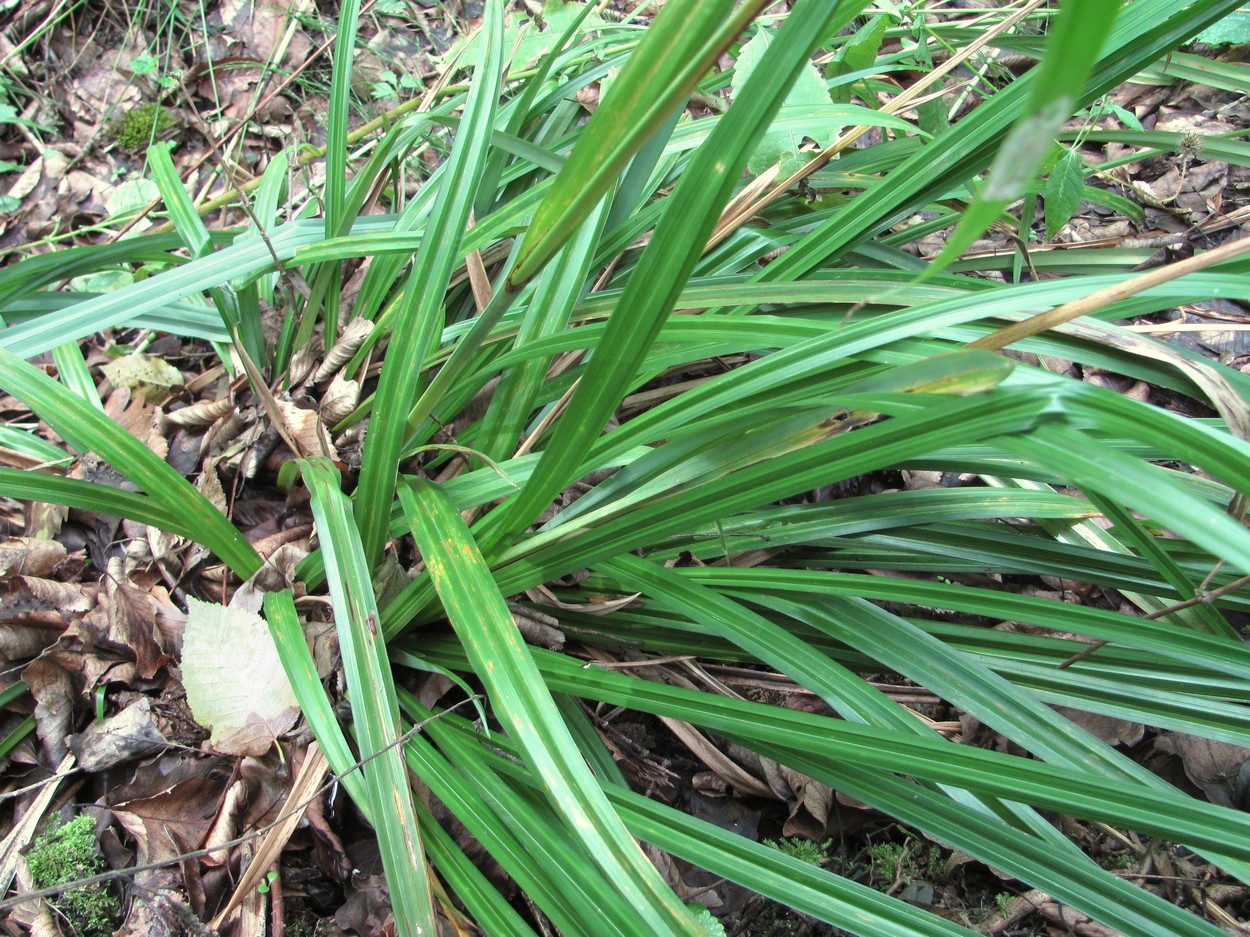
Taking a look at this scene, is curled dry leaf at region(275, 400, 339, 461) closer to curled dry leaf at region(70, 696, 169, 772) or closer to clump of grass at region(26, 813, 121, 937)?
curled dry leaf at region(70, 696, 169, 772)

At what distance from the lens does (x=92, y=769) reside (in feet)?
3.93

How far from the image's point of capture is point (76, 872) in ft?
3.69

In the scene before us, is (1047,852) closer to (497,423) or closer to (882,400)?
(882,400)

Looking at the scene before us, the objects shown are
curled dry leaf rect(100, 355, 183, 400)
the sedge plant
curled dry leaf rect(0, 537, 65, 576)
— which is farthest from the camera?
curled dry leaf rect(100, 355, 183, 400)

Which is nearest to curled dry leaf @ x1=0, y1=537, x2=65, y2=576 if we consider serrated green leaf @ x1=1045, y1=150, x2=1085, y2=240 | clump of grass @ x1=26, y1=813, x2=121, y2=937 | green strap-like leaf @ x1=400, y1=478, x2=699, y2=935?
clump of grass @ x1=26, y1=813, x2=121, y2=937

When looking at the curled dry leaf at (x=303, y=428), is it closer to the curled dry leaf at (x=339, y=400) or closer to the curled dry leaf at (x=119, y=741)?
the curled dry leaf at (x=339, y=400)

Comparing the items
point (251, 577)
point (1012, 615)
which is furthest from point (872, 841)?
point (251, 577)

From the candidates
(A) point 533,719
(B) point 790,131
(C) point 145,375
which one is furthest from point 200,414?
(B) point 790,131

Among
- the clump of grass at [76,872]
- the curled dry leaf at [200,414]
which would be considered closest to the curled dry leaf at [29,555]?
the curled dry leaf at [200,414]

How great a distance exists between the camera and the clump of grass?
1099 mm

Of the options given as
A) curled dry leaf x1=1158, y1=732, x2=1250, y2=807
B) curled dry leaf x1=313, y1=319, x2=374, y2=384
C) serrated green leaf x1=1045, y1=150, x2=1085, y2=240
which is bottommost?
curled dry leaf x1=1158, y1=732, x2=1250, y2=807

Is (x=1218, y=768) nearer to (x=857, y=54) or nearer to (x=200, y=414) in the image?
(x=857, y=54)

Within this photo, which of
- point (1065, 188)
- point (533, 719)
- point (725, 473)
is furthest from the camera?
point (1065, 188)

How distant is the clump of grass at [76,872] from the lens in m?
1.10
